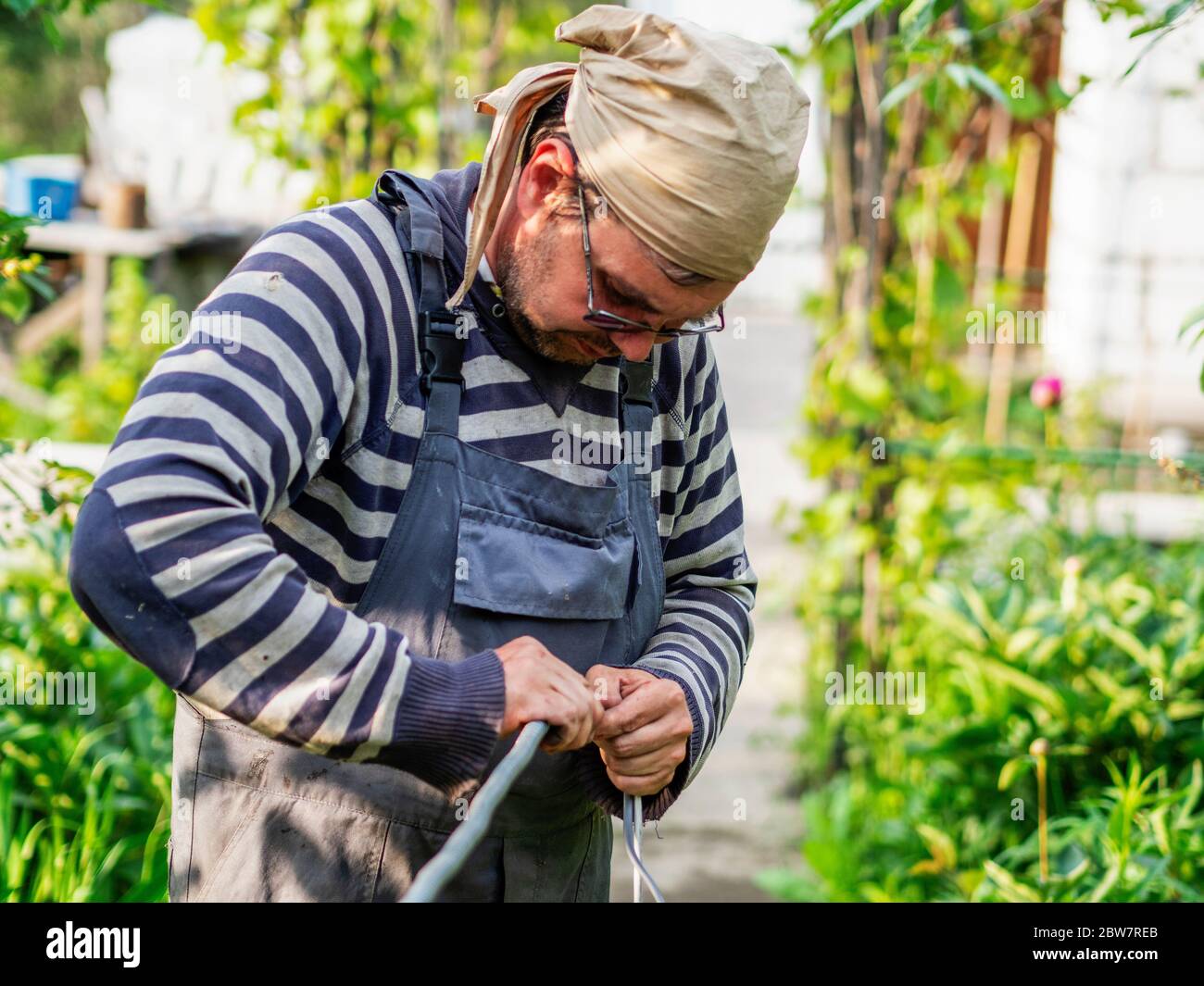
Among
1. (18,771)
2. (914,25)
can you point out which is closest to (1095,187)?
(914,25)

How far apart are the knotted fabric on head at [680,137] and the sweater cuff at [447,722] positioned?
503mm

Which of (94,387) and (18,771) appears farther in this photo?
(94,387)

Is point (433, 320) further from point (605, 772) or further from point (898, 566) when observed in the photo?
point (898, 566)

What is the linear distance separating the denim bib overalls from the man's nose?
0.21m

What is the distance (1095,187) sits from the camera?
8.03 meters

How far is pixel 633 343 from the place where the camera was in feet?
5.75

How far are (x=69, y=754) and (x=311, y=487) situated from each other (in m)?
2.05

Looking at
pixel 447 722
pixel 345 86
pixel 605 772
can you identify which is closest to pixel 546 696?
pixel 447 722

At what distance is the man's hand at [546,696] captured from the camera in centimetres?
151

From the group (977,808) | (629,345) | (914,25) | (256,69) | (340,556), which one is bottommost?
(977,808)

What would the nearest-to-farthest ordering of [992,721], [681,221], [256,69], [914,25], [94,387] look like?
[681,221]
[914,25]
[992,721]
[256,69]
[94,387]

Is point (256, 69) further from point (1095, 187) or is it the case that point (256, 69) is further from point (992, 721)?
point (1095, 187)

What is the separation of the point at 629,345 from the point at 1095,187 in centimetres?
721

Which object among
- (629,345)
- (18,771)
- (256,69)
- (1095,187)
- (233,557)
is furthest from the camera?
(1095,187)
